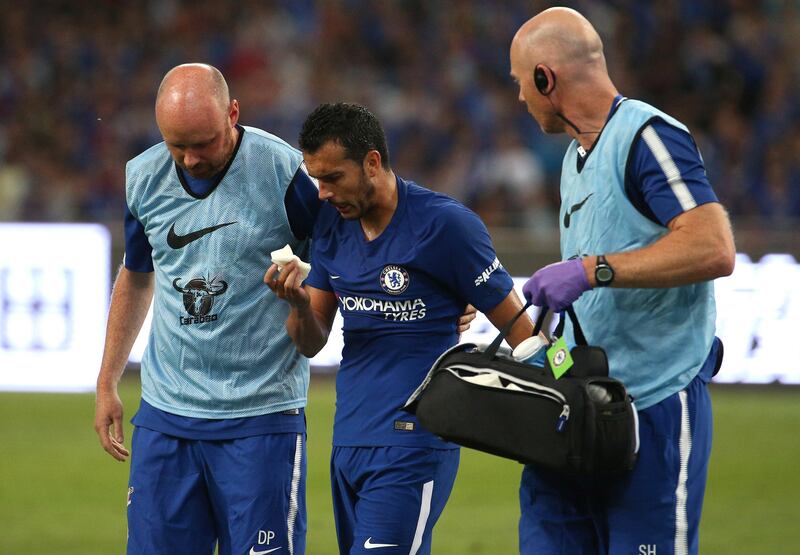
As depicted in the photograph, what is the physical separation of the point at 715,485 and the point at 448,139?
723cm

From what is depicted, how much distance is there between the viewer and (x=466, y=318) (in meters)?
4.80

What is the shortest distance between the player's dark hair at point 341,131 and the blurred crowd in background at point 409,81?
9.82 meters

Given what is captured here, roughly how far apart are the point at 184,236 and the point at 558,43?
1.69 meters

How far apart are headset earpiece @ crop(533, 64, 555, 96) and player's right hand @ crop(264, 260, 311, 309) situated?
39.3 inches

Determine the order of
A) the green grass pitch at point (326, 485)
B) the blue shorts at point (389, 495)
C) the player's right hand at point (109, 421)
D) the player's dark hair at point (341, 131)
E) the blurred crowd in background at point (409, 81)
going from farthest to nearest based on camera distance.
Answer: the blurred crowd in background at point (409, 81)
the green grass pitch at point (326, 485)
the player's right hand at point (109, 421)
the player's dark hair at point (341, 131)
the blue shorts at point (389, 495)

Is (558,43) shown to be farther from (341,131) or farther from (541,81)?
(341,131)

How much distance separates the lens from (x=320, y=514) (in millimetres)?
8555

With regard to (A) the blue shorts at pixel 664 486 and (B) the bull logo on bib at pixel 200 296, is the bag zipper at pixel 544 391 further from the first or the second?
(B) the bull logo on bib at pixel 200 296

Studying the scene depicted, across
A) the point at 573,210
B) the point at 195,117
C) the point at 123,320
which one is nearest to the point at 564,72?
the point at 573,210

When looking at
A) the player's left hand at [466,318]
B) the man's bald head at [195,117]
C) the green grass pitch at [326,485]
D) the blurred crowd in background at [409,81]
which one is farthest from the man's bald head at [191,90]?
the blurred crowd in background at [409,81]

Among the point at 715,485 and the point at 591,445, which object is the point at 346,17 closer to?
the point at 715,485

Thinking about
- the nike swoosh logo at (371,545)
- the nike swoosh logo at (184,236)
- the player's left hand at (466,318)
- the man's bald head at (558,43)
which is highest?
the man's bald head at (558,43)

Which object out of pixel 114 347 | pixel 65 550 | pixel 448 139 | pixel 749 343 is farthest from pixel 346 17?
pixel 114 347

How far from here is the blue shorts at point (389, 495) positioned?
435 centimetres
